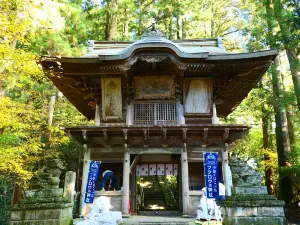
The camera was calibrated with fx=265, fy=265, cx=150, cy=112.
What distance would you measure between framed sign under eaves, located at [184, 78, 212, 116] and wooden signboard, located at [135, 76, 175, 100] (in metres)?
0.75

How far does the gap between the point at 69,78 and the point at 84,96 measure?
1810mm

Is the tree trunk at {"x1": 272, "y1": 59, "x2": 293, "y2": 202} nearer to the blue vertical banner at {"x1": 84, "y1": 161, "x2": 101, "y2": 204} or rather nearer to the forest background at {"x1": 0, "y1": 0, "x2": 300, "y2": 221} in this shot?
the forest background at {"x1": 0, "y1": 0, "x2": 300, "y2": 221}

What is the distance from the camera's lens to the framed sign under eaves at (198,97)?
11609 millimetres

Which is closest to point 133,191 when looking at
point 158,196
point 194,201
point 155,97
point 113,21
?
point 194,201

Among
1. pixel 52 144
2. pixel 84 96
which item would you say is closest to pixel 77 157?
pixel 52 144

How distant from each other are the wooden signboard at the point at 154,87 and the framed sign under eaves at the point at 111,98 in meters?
0.85

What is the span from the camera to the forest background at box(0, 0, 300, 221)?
406 inches

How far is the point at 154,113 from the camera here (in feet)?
38.2

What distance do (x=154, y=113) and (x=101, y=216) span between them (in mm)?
5034

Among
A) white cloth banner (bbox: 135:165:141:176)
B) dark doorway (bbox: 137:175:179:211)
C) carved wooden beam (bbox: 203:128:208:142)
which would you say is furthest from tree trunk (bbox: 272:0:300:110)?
dark doorway (bbox: 137:175:179:211)

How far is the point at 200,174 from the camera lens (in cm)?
1394

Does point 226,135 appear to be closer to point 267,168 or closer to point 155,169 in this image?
point 155,169

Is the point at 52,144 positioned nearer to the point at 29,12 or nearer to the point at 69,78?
the point at 69,78

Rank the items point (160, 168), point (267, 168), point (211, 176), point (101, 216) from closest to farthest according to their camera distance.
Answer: point (101, 216) → point (211, 176) → point (160, 168) → point (267, 168)
